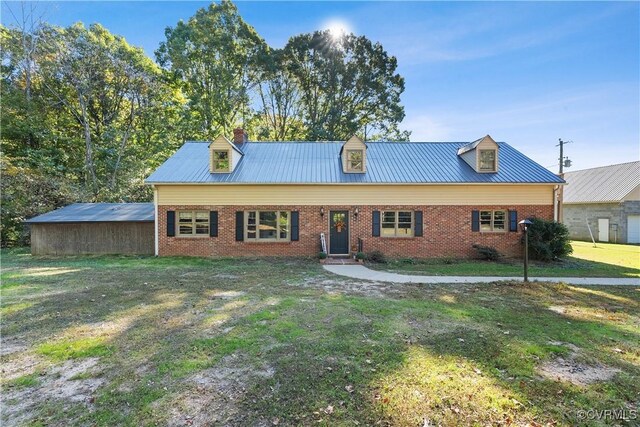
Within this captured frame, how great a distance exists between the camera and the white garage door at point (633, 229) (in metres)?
20.8

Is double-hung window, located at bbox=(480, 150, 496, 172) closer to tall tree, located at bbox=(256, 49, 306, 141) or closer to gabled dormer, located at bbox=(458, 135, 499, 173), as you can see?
gabled dormer, located at bbox=(458, 135, 499, 173)

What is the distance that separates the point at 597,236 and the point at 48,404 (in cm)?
3103

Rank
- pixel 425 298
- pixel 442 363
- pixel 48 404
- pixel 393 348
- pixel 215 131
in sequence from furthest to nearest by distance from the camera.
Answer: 1. pixel 215 131
2. pixel 425 298
3. pixel 393 348
4. pixel 442 363
5. pixel 48 404

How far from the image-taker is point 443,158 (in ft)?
52.0

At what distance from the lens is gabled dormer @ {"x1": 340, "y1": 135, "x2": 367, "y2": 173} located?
1452 cm

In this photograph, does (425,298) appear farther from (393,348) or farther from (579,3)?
(579,3)

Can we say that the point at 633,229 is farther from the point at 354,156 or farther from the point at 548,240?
the point at 354,156

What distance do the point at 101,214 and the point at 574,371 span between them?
57.9 ft

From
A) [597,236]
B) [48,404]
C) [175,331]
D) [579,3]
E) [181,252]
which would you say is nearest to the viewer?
[48,404]

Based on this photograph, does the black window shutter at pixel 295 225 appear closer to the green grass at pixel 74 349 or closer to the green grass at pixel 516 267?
the green grass at pixel 516 267

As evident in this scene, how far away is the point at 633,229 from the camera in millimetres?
20938

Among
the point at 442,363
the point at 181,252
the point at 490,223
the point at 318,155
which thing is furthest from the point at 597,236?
the point at 181,252

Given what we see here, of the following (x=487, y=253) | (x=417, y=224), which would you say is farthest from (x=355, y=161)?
(x=487, y=253)

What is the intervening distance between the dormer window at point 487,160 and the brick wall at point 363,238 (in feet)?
7.40
